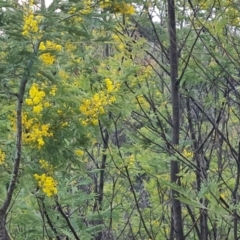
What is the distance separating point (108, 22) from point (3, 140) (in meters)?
1.10

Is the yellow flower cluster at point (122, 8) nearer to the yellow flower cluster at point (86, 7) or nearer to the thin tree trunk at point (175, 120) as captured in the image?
the yellow flower cluster at point (86, 7)

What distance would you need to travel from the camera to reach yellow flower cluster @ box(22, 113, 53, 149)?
2.71 metres

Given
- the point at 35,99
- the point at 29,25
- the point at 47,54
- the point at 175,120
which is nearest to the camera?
the point at 29,25

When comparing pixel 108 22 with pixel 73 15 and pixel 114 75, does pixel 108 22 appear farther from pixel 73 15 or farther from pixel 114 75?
pixel 114 75

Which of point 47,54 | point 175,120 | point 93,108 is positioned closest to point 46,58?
point 47,54

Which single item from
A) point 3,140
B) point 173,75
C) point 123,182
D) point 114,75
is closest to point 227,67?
point 173,75

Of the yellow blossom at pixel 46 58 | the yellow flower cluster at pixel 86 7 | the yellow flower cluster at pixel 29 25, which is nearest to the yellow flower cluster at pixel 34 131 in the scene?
the yellow blossom at pixel 46 58

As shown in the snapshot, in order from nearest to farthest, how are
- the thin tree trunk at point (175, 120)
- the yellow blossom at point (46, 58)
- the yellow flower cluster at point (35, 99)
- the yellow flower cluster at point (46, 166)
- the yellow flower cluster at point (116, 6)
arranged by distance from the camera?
the yellow flower cluster at point (35, 99), the yellow blossom at point (46, 58), the yellow flower cluster at point (46, 166), the yellow flower cluster at point (116, 6), the thin tree trunk at point (175, 120)

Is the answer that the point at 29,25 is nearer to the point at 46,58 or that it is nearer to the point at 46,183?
the point at 46,58

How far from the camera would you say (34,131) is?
2764 mm

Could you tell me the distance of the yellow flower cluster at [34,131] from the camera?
271 cm

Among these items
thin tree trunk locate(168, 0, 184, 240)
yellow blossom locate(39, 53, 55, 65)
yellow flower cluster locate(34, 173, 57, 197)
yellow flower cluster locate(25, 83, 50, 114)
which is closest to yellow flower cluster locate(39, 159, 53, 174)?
yellow flower cluster locate(34, 173, 57, 197)

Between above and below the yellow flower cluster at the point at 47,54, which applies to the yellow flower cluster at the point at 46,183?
below

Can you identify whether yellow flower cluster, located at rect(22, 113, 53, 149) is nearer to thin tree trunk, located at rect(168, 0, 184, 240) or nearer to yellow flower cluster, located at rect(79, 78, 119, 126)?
yellow flower cluster, located at rect(79, 78, 119, 126)
